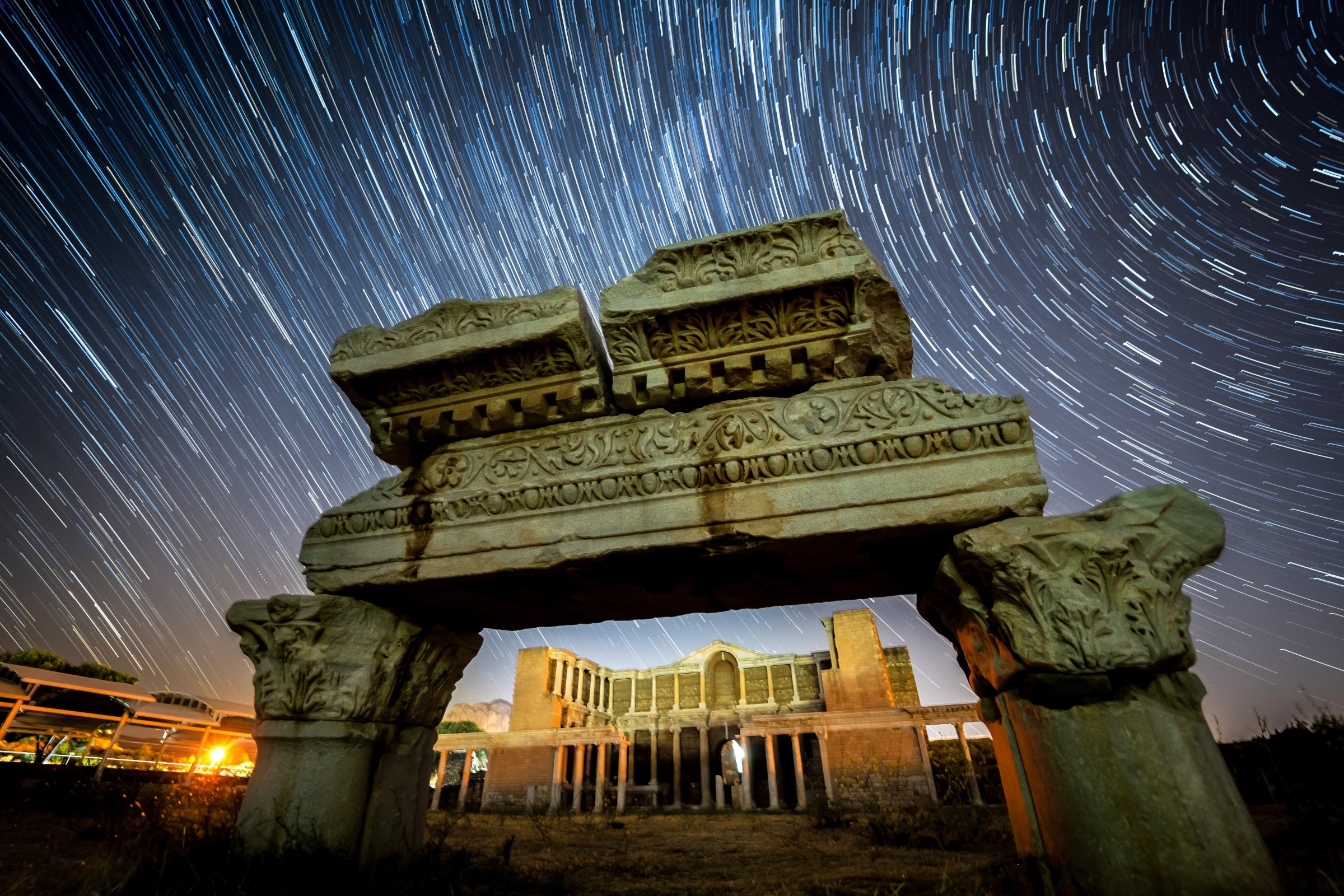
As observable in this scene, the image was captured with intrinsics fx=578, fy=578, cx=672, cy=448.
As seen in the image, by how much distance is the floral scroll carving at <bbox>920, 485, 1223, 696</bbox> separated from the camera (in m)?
2.36

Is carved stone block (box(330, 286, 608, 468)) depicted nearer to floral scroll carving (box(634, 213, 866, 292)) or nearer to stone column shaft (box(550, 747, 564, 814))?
floral scroll carving (box(634, 213, 866, 292))

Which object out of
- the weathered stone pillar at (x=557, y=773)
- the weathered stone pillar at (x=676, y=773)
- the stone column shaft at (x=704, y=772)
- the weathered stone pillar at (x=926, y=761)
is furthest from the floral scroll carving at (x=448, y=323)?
the stone column shaft at (x=704, y=772)

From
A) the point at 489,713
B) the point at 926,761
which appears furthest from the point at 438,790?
the point at 489,713

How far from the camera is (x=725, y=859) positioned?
19.7ft

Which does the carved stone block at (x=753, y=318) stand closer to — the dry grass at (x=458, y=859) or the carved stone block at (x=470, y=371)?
the carved stone block at (x=470, y=371)

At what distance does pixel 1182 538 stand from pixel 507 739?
25.2 metres

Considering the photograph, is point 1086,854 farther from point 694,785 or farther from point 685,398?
point 694,785

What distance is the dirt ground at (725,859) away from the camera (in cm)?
376

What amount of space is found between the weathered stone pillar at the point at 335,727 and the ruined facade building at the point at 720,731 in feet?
44.5

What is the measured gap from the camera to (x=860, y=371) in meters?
3.41

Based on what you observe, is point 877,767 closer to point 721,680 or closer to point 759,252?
point 759,252

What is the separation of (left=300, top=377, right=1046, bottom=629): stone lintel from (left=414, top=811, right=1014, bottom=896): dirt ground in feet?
4.88

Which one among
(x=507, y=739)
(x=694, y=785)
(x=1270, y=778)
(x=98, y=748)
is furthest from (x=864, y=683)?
(x=98, y=748)

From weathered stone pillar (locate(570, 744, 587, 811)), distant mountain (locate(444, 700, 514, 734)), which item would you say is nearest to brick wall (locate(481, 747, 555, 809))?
weathered stone pillar (locate(570, 744, 587, 811))
